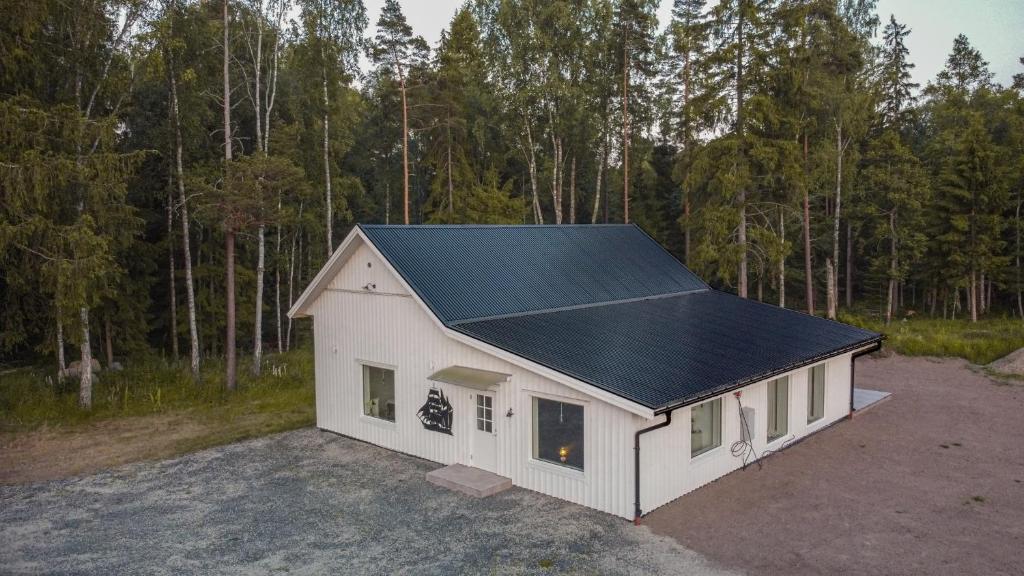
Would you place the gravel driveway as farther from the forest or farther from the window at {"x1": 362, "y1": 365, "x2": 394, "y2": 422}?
the forest

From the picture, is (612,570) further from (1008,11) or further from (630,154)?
(1008,11)

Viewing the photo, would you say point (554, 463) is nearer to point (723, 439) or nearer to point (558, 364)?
point (558, 364)

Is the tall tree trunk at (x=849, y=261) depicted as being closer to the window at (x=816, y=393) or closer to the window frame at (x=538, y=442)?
the window at (x=816, y=393)

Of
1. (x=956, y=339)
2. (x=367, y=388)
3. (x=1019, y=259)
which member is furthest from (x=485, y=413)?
(x=1019, y=259)

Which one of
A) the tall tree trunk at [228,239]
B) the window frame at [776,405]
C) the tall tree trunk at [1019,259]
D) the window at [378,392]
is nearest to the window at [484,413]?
the window at [378,392]

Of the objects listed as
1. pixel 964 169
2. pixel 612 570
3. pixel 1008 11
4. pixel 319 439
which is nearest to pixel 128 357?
pixel 319 439

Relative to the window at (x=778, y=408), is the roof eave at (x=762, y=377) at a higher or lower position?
higher

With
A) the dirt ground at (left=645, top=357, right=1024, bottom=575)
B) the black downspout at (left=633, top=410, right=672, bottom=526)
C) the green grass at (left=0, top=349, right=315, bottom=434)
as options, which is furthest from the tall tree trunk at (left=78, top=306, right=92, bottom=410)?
the dirt ground at (left=645, top=357, right=1024, bottom=575)
